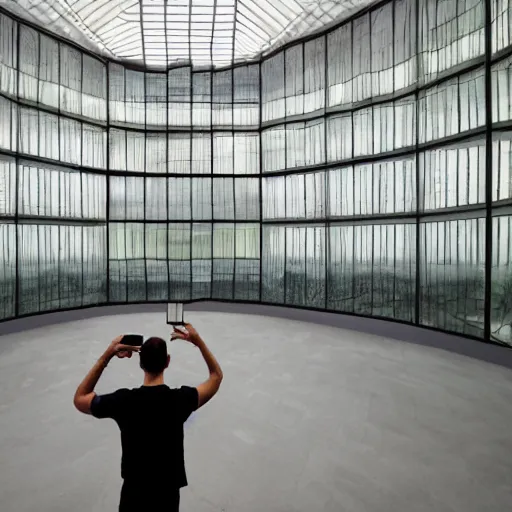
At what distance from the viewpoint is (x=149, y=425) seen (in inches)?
62.0

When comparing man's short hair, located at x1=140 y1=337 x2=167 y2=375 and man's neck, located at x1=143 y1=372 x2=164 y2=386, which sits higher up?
man's short hair, located at x1=140 y1=337 x2=167 y2=375

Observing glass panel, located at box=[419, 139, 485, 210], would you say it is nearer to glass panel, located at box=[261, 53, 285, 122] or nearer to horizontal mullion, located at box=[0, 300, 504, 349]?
horizontal mullion, located at box=[0, 300, 504, 349]

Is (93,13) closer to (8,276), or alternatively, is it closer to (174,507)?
(8,276)

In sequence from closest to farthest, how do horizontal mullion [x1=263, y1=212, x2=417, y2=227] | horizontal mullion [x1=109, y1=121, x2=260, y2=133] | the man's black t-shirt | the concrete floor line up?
the man's black t-shirt, the concrete floor, horizontal mullion [x1=263, y1=212, x2=417, y2=227], horizontal mullion [x1=109, y1=121, x2=260, y2=133]

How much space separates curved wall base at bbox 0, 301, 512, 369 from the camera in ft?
19.6

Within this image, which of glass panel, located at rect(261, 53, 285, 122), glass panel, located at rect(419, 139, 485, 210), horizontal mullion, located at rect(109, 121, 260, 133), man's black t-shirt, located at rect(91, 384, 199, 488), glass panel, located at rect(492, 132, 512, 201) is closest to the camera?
man's black t-shirt, located at rect(91, 384, 199, 488)

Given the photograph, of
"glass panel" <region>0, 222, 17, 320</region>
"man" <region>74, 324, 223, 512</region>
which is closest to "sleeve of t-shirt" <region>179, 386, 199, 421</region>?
"man" <region>74, 324, 223, 512</region>

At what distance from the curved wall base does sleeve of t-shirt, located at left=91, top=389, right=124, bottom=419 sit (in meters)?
5.77

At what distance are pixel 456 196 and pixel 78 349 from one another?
6595 mm

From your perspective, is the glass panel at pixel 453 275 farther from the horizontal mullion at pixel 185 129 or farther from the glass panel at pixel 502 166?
the horizontal mullion at pixel 185 129

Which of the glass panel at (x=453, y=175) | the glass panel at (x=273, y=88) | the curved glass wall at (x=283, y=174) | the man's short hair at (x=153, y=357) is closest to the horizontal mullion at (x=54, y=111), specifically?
the curved glass wall at (x=283, y=174)

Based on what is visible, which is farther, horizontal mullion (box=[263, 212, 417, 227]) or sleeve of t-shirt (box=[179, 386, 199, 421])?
horizontal mullion (box=[263, 212, 417, 227])

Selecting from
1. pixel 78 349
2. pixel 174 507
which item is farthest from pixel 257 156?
pixel 174 507

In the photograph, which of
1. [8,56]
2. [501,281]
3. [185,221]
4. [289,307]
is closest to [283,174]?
[185,221]
